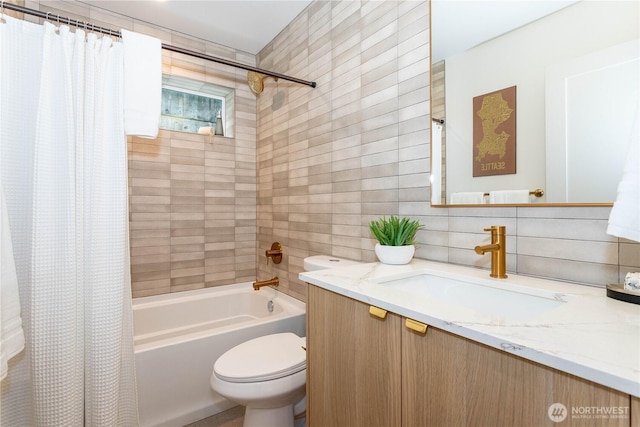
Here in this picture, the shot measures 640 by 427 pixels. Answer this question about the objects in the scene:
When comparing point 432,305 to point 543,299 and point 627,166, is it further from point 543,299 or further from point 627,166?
point 627,166

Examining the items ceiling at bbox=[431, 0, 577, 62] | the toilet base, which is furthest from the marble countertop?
ceiling at bbox=[431, 0, 577, 62]

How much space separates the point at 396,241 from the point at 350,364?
0.54m

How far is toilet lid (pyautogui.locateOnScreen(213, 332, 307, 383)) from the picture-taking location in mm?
1254

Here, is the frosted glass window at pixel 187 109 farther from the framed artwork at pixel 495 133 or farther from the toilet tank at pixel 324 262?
the framed artwork at pixel 495 133

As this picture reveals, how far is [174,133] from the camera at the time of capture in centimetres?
234

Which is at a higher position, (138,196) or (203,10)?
(203,10)

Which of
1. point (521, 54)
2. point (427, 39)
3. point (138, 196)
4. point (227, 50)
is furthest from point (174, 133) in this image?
point (521, 54)

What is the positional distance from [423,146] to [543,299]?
742 mm

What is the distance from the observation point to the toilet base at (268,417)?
1347 mm

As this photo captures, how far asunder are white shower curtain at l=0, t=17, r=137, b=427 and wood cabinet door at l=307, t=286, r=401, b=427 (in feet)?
2.73

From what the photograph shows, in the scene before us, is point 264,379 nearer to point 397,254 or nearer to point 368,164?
point 397,254

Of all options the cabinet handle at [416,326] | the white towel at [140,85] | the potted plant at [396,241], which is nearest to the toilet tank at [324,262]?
the potted plant at [396,241]

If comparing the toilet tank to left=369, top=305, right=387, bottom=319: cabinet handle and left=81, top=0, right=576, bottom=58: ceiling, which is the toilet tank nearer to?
left=369, top=305, right=387, bottom=319: cabinet handle

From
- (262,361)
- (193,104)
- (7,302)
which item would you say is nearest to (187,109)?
(193,104)
